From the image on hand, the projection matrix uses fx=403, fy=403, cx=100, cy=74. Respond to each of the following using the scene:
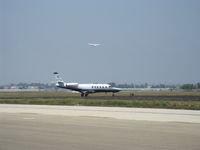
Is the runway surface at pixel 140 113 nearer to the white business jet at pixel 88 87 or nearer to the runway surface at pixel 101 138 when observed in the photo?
the runway surface at pixel 101 138

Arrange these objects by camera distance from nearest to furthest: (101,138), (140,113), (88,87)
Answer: (101,138) → (140,113) → (88,87)

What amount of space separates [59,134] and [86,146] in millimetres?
3883

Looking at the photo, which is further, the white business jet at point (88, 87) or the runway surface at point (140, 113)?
the white business jet at point (88, 87)

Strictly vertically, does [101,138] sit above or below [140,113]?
below

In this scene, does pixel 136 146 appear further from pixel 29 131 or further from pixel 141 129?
pixel 29 131

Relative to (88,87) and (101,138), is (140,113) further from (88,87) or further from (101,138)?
(88,87)

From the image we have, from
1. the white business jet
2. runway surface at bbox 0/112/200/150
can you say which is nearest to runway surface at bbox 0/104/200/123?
runway surface at bbox 0/112/200/150

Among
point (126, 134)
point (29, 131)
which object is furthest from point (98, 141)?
point (29, 131)

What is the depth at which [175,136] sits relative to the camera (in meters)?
17.5

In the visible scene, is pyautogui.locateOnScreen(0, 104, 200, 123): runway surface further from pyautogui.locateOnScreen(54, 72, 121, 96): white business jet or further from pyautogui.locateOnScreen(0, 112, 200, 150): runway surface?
pyautogui.locateOnScreen(54, 72, 121, 96): white business jet

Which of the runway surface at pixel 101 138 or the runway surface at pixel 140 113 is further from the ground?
the runway surface at pixel 140 113

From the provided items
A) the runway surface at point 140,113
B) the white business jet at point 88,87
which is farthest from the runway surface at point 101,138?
the white business jet at point 88,87

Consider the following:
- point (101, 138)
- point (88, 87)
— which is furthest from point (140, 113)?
point (88, 87)

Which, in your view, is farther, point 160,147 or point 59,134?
point 59,134
